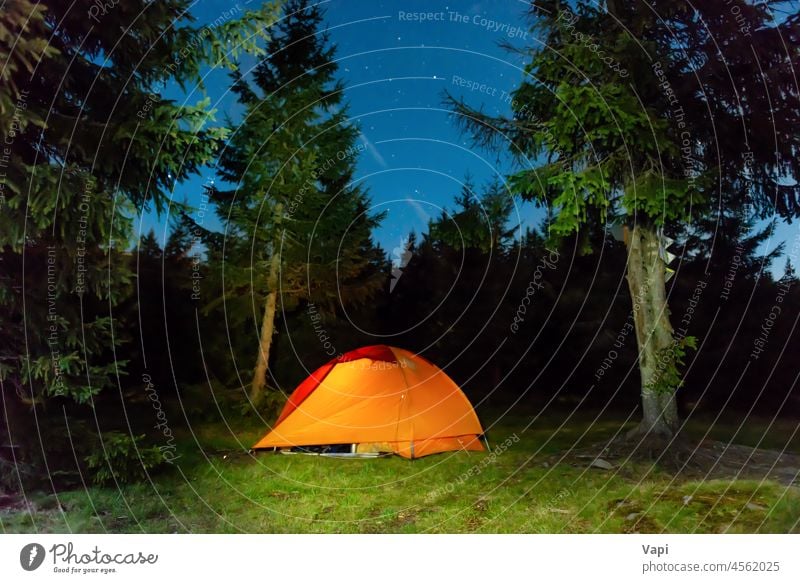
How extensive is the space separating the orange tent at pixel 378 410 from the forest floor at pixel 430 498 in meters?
0.32

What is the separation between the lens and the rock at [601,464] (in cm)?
511

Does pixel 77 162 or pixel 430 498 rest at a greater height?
pixel 77 162

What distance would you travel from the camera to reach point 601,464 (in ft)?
17.0

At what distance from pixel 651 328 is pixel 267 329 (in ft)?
12.6

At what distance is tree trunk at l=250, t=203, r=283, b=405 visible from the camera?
660 cm

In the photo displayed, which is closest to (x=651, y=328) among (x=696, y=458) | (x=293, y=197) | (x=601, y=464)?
(x=696, y=458)

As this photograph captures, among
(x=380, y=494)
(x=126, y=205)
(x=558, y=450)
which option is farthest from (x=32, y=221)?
(x=558, y=450)

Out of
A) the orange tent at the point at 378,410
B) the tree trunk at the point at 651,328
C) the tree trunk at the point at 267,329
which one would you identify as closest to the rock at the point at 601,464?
the tree trunk at the point at 651,328

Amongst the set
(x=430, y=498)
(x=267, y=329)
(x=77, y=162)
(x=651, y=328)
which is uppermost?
(x=77, y=162)
